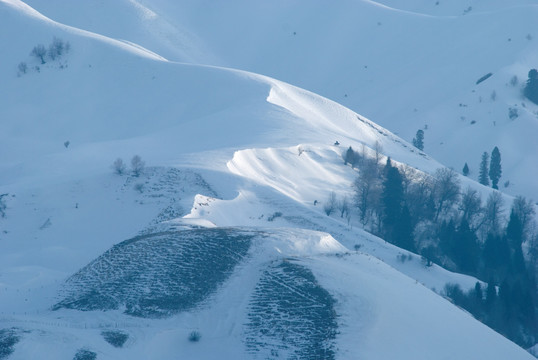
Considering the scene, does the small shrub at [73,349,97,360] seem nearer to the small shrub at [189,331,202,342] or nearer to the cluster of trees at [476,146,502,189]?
the small shrub at [189,331,202,342]

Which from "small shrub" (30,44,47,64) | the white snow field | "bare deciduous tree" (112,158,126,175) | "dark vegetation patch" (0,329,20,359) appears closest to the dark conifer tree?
the white snow field

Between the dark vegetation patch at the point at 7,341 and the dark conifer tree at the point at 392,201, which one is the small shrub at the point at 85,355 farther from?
the dark conifer tree at the point at 392,201

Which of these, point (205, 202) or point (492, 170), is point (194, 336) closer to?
point (205, 202)

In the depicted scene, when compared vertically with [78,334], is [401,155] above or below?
above

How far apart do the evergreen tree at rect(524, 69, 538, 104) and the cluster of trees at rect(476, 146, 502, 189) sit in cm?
1585

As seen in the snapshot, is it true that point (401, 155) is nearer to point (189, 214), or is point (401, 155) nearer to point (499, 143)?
point (499, 143)

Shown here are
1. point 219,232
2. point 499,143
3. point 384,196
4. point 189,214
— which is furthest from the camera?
point 499,143

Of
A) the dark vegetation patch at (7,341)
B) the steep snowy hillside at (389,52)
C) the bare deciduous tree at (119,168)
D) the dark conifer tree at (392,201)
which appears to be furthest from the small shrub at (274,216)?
the steep snowy hillside at (389,52)

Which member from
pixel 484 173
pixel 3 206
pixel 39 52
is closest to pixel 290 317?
pixel 3 206

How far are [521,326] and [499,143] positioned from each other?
146 ft

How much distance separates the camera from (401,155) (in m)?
62.9

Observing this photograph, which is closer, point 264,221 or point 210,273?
point 210,273

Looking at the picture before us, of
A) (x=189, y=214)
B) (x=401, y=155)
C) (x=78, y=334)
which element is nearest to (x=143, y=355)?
(x=78, y=334)

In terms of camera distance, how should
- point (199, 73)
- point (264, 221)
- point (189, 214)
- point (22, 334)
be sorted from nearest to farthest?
point (22, 334) → point (189, 214) → point (264, 221) → point (199, 73)
